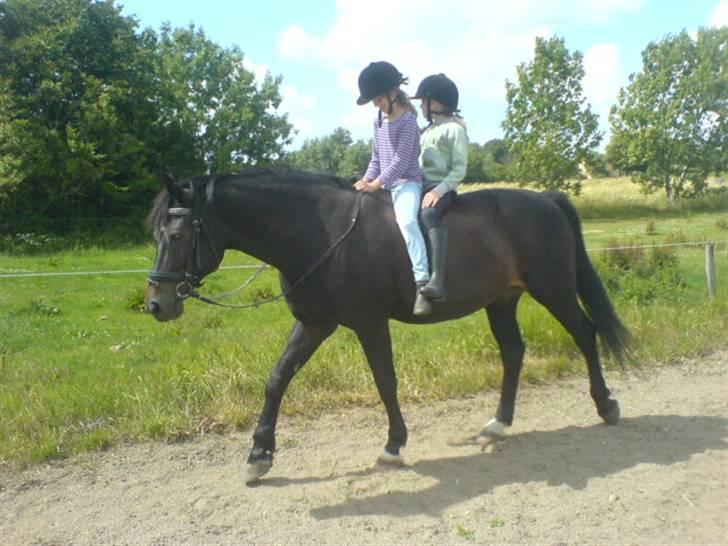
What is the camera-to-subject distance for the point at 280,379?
15.9 ft

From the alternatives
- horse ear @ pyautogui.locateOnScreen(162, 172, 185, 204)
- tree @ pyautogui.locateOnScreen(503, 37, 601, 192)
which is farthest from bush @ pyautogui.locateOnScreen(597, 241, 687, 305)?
tree @ pyautogui.locateOnScreen(503, 37, 601, 192)

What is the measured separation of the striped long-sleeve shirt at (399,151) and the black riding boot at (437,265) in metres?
0.42

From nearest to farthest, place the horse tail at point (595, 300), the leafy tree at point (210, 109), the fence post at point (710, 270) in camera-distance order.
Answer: the horse tail at point (595, 300) < the fence post at point (710, 270) < the leafy tree at point (210, 109)

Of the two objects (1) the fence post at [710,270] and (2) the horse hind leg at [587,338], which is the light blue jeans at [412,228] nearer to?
(2) the horse hind leg at [587,338]

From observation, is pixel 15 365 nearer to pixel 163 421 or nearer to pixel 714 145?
pixel 163 421

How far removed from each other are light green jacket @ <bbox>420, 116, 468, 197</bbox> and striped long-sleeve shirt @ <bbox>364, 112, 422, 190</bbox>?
0.26 m

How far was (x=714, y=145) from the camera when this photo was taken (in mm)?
48625

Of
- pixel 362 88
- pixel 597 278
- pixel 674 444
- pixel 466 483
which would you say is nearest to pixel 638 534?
pixel 466 483

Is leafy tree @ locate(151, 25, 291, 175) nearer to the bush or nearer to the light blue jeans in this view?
the bush

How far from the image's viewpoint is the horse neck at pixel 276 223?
4691 millimetres

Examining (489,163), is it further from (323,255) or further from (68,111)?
(323,255)

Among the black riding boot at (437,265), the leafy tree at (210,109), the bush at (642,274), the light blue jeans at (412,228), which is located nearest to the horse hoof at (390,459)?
the black riding boot at (437,265)

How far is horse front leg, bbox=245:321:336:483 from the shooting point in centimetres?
476

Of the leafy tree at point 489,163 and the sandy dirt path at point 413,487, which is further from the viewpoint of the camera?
the leafy tree at point 489,163
